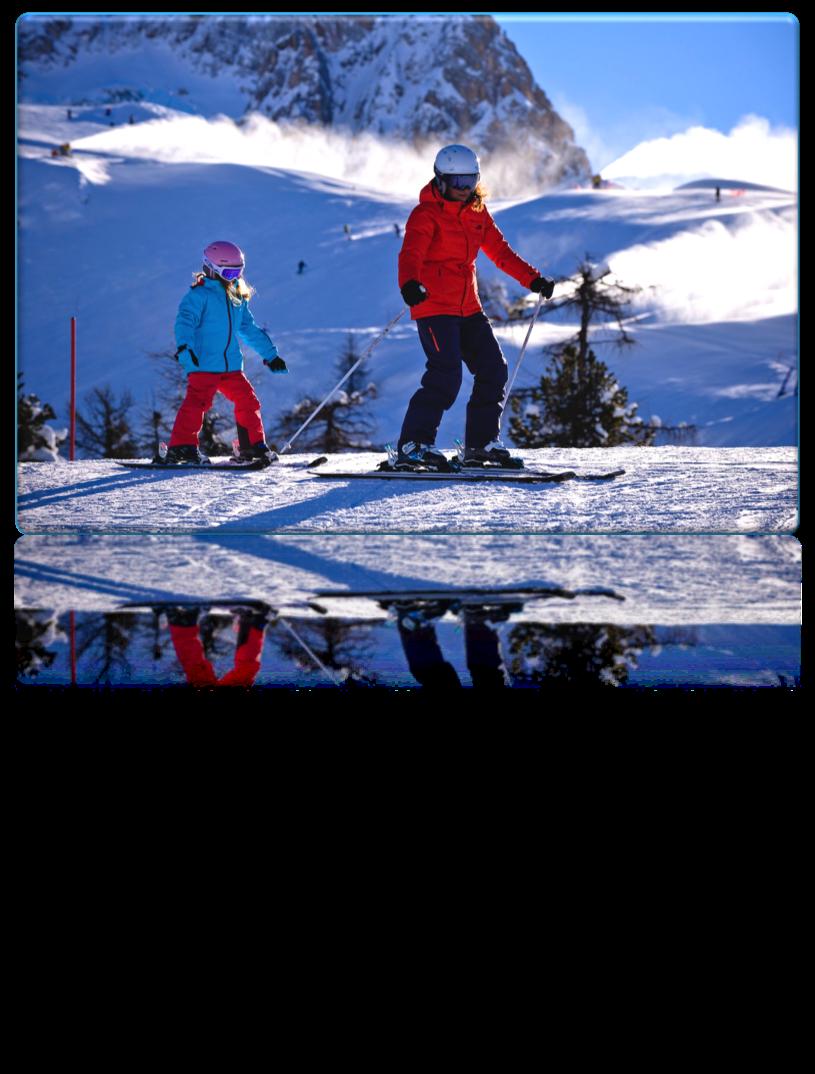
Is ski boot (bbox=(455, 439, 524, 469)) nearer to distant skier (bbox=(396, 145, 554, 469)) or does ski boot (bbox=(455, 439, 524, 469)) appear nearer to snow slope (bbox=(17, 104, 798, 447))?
distant skier (bbox=(396, 145, 554, 469))

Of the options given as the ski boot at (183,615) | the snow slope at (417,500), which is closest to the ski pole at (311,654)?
the ski boot at (183,615)

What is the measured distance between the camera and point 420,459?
14.7 ft

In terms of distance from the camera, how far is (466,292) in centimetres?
454

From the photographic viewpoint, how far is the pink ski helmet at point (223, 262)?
4762 mm

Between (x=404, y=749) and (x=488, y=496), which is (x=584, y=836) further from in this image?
(x=488, y=496)

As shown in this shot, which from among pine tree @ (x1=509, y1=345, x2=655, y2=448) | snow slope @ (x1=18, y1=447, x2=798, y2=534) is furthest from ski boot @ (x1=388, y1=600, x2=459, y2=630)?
pine tree @ (x1=509, y1=345, x2=655, y2=448)

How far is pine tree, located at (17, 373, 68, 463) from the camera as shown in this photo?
188 inches

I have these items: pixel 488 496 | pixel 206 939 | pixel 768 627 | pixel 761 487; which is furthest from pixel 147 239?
pixel 206 939

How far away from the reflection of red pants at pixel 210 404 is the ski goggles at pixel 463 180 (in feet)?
3.84

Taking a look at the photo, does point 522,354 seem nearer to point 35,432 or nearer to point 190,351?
point 190,351

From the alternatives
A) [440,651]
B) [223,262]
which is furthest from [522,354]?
[440,651]

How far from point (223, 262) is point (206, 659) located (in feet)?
10.9

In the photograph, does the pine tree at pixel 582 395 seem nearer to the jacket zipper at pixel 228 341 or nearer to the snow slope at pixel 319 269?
the snow slope at pixel 319 269

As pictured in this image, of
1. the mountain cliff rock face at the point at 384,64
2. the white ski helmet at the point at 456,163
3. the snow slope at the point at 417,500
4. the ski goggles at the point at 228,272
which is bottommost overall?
the snow slope at the point at 417,500
